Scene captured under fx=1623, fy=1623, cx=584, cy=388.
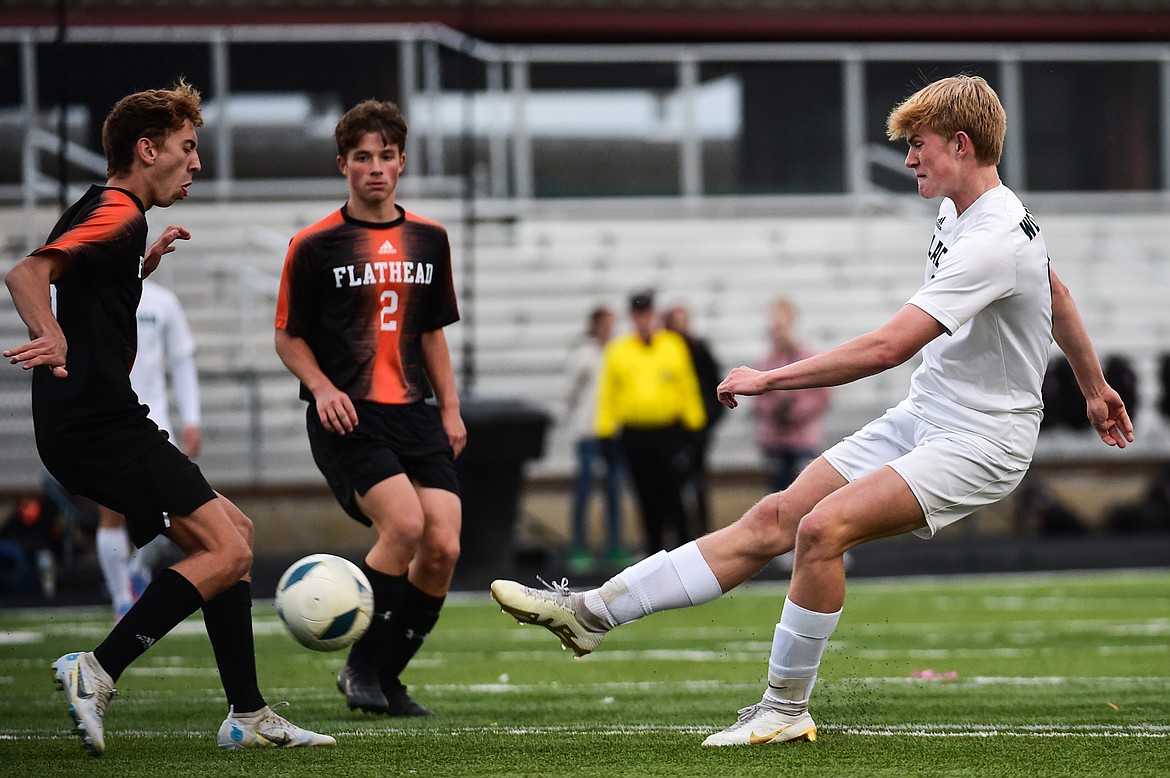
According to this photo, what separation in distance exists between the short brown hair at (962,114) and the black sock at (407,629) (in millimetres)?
2597

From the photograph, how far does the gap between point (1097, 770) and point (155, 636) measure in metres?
2.90

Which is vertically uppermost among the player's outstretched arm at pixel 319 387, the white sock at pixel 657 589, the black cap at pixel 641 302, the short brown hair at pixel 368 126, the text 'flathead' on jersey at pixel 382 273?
the short brown hair at pixel 368 126

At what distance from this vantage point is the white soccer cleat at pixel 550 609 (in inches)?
203

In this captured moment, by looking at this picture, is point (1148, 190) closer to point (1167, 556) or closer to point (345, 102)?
point (1167, 556)

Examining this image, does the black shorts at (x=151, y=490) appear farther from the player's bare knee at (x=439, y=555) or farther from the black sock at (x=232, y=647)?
the player's bare knee at (x=439, y=555)

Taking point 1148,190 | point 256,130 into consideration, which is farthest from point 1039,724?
point 1148,190

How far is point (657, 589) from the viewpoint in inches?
205

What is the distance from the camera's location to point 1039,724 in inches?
223

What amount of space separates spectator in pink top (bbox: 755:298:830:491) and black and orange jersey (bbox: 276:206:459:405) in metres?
7.41

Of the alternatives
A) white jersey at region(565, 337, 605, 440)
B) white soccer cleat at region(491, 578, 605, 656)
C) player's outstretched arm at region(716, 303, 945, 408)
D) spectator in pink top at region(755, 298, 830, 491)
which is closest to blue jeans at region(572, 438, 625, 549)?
white jersey at region(565, 337, 605, 440)

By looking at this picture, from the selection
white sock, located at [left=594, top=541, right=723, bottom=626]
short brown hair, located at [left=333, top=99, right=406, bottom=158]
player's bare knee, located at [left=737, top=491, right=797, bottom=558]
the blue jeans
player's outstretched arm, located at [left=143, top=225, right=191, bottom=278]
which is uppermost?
short brown hair, located at [left=333, top=99, right=406, bottom=158]

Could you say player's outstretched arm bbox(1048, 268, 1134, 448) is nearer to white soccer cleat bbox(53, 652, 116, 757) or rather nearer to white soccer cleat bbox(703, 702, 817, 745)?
white soccer cleat bbox(703, 702, 817, 745)

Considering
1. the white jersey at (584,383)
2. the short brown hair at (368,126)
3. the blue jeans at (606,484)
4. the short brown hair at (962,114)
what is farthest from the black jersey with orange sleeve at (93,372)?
the white jersey at (584,383)

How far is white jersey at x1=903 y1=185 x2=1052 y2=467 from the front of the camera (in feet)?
15.8
